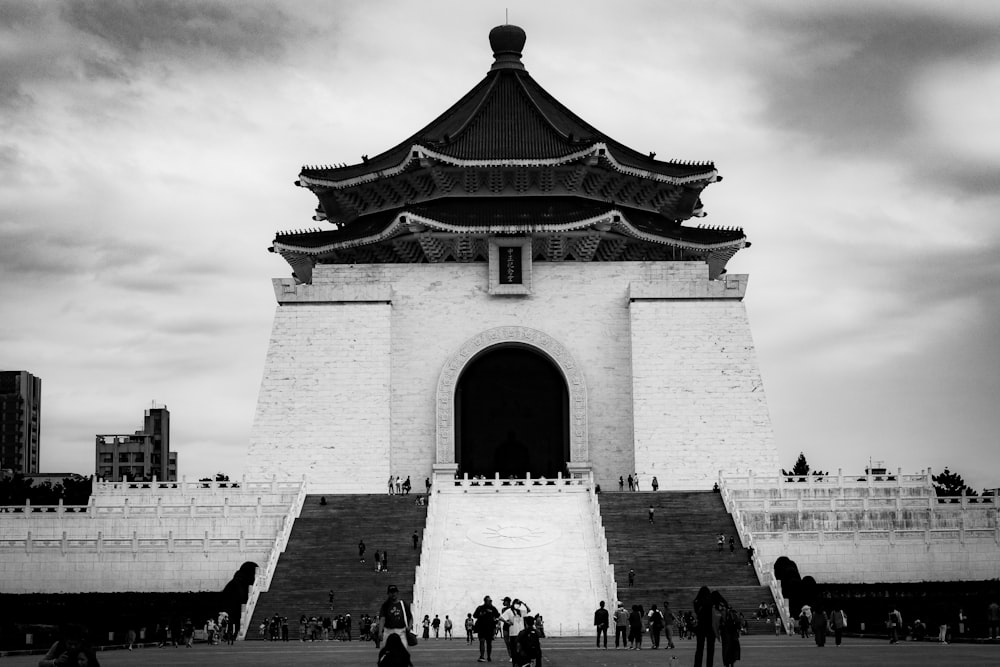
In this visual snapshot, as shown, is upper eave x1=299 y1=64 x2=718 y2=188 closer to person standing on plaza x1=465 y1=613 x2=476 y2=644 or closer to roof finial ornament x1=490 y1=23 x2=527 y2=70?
roof finial ornament x1=490 y1=23 x2=527 y2=70

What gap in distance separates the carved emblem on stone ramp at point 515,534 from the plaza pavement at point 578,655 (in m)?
5.57

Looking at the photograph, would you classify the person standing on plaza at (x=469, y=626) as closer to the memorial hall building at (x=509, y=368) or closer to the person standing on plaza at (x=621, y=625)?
the person standing on plaza at (x=621, y=625)

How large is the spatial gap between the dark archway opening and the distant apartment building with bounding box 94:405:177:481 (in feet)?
197

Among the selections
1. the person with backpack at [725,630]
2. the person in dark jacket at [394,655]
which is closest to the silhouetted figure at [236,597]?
the person with backpack at [725,630]

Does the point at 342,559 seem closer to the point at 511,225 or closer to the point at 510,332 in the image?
the point at 510,332

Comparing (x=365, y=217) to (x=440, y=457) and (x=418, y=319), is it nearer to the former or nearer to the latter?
(x=418, y=319)

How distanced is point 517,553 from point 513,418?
11.8 metres

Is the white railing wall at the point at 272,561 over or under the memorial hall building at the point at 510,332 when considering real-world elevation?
under

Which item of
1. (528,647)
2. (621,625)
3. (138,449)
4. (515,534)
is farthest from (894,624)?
(138,449)

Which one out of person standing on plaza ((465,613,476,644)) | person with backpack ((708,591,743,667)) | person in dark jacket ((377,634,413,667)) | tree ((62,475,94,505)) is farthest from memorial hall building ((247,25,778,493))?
person in dark jacket ((377,634,413,667))

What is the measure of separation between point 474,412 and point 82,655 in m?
32.4

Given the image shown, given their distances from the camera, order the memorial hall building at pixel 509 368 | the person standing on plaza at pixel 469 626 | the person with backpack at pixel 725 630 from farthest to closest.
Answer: the memorial hall building at pixel 509 368
the person standing on plaza at pixel 469 626
the person with backpack at pixel 725 630

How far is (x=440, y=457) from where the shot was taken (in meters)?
43.7

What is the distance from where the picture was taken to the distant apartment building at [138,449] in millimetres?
102688
